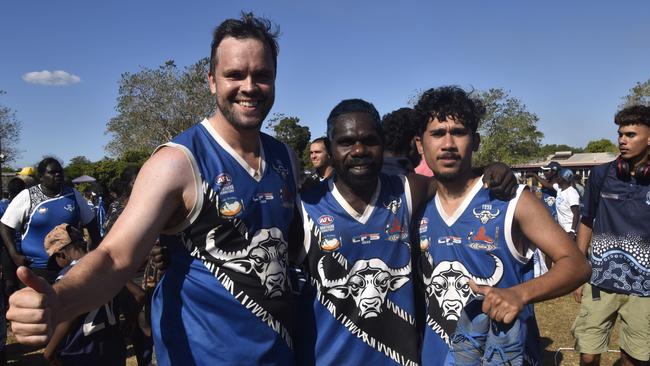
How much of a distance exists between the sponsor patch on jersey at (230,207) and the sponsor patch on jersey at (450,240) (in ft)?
3.66

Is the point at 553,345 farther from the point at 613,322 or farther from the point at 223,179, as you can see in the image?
the point at 223,179

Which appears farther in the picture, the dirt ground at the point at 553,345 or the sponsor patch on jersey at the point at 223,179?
the dirt ground at the point at 553,345

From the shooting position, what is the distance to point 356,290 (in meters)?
2.62

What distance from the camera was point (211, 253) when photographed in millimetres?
2375

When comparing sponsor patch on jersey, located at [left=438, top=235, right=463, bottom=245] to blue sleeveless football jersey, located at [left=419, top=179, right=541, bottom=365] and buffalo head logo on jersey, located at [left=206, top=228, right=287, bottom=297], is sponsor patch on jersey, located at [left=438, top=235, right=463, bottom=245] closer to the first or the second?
blue sleeveless football jersey, located at [left=419, top=179, right=541, bottom=365]

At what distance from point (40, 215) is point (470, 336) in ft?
17.9

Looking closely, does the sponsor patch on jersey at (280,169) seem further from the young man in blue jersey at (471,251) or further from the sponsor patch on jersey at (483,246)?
the sponsor patch on jersey at (483,246)

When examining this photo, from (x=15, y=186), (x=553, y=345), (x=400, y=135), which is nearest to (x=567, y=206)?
(x=553, y=345)

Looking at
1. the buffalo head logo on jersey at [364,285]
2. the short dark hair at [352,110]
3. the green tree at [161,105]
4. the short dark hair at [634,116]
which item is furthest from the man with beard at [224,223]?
the green tree at [161,105]

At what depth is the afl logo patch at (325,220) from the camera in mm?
2678

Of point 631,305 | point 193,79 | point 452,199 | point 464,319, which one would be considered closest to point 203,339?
point 464,319

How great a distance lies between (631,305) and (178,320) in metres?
4.40

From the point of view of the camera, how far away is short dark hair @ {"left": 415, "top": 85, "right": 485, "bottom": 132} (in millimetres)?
2812

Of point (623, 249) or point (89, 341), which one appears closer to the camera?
point (89, 341)
